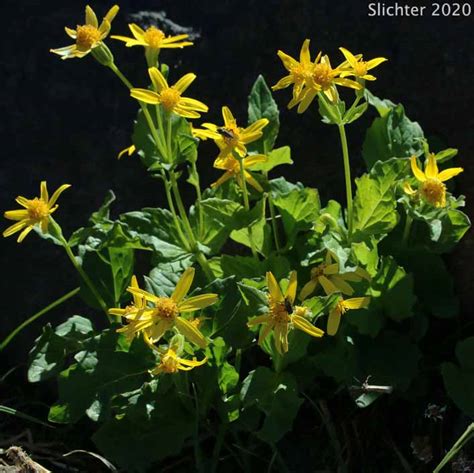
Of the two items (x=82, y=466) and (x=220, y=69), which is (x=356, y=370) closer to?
(x=82, y=466)

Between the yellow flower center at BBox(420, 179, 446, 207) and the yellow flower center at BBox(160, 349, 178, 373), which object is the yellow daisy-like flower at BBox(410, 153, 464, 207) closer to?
the yellow flower center at BBox(420, 179, 446, 207)

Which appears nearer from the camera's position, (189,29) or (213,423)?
(213,423)

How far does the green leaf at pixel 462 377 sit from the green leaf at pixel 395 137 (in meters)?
0.52

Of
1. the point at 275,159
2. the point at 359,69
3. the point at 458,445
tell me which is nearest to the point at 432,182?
the point at 359,69

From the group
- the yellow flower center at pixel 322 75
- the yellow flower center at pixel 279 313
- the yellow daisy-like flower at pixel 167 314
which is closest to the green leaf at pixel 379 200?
the yellow flower center at pixel 322 75

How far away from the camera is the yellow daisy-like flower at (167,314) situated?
1995 millimetres

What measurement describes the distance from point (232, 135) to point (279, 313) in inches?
17.6

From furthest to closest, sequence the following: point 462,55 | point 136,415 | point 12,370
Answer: point 12,370 → point 462,55 → point 136,415

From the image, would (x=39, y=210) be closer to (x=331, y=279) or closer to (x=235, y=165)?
(x=235, y=165)

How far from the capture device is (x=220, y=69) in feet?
8.89

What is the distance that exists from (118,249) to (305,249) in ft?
1.61

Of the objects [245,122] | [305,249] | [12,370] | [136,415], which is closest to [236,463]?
[136,415]

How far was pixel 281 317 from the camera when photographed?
200 cm

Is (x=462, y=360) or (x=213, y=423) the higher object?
(x=462, y=360)
